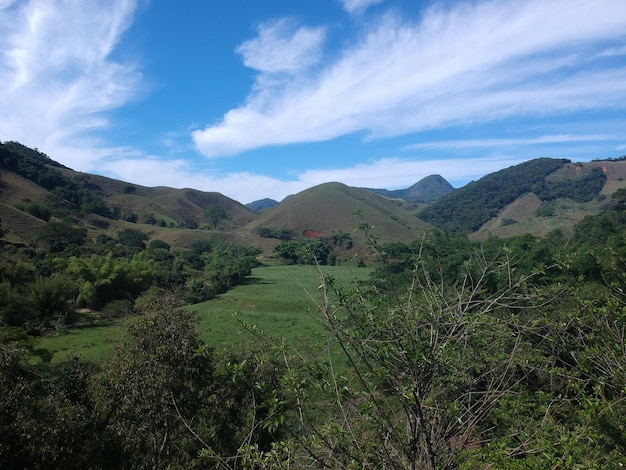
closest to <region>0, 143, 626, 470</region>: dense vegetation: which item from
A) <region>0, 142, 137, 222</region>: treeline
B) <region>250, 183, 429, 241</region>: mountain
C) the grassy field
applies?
the grassy field

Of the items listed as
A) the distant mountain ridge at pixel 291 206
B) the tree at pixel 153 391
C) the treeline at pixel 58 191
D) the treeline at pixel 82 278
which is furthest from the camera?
the treeline at pixel 58 191

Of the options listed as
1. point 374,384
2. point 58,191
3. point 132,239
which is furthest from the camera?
point 58,191

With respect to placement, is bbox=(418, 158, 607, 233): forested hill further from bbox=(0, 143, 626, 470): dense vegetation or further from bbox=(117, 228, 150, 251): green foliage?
bbox=(0, 143, 626, 470): dense vegetation

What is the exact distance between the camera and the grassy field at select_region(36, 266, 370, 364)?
96.9ft

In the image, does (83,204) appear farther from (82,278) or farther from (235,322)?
(235,322)

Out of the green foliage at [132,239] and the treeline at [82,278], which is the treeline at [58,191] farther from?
the treeline at [82,278]

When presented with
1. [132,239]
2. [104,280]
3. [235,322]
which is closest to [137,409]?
[235,322]

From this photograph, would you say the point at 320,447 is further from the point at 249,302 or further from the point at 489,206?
the point at 489,206

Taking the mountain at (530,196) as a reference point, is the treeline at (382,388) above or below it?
below

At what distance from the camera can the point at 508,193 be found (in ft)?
578

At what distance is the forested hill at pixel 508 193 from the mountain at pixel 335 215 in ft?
69.1

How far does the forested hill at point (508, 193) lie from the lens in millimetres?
153375

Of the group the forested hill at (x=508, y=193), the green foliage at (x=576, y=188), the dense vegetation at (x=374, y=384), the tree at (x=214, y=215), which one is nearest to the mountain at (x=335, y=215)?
the tree at (x=214, y=215)

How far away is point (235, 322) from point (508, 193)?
178 meters
